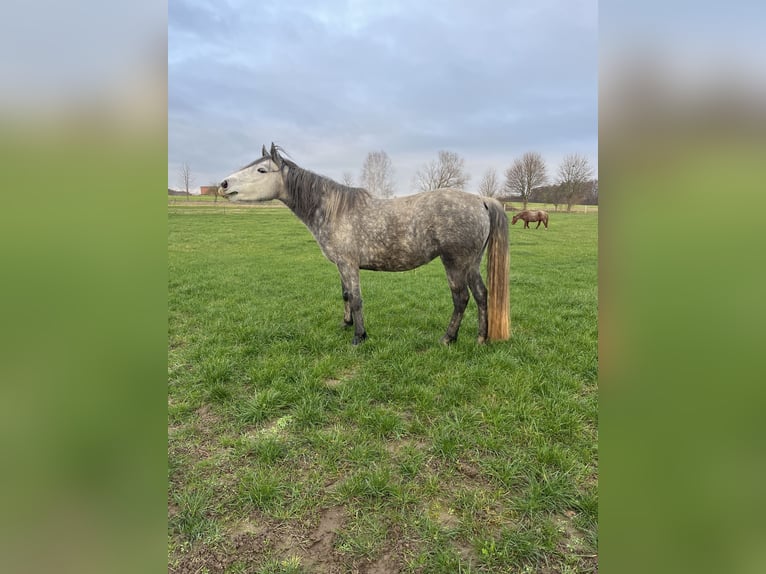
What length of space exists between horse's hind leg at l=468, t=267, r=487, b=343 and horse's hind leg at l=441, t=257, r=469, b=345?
11cm

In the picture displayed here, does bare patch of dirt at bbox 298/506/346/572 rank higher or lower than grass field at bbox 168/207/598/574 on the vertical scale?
lower

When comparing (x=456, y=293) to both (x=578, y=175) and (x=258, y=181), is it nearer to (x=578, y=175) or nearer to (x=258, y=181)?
(x=258, y=181)

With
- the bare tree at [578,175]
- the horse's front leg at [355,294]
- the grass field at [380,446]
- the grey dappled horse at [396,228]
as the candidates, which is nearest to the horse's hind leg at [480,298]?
the grey dappled horse at [396,228]

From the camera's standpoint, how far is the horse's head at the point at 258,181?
4199 millimetres

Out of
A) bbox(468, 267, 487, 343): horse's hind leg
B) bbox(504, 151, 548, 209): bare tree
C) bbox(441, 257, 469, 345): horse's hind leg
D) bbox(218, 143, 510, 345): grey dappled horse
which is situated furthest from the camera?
bbox(504, 151, 548, 209): bare tree

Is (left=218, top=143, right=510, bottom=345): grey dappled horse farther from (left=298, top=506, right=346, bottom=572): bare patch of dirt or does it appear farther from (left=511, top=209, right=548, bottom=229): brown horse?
(left=511, top=209, right=548, bottom=229): brown horse

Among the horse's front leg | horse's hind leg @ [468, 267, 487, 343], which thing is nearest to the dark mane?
the horse's front leg

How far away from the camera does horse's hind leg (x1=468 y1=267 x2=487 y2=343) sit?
177 inches

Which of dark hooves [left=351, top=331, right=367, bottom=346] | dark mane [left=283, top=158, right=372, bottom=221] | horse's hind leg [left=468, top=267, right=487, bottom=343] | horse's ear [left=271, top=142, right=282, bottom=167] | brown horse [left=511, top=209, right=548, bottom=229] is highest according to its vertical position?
brown horse [left=511, top=209, right=548, bottom=229]

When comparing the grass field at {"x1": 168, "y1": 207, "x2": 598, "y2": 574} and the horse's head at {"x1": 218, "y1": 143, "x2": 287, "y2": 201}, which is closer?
the grass field at {"x1": 168, "y1": 207, "x2": 598, "y2": 574}
